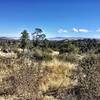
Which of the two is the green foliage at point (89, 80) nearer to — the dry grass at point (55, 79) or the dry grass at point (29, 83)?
the dry grass at point (29, 83)

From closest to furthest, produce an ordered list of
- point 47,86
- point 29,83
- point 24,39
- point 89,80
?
1. point 89,80
2. point 29,83
3. point 47,86
4. point 24,39

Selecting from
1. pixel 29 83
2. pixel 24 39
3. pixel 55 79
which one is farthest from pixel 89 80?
pixel 24 39

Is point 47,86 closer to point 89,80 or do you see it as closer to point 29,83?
point 29,83

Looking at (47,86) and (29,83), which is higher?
(29,83)

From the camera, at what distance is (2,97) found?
952cm

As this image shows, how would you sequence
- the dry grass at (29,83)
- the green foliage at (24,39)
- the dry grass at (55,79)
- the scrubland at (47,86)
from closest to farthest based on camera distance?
the scrubland at (47,86)
the dry grass at (29,83)
the dry grass at (55,79)
the green foliage at (24,39)

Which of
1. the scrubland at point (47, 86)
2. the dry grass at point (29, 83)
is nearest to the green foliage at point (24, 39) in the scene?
the dry grass at point (29, 83)

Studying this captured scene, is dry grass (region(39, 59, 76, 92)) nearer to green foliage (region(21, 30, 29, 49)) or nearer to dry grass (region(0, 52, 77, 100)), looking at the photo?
dry grass (region(0, 52, 77, 100))

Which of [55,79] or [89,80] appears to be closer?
[89,80]

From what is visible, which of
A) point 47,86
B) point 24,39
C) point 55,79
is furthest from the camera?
point 24,39

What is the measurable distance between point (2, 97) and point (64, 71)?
4948 mm

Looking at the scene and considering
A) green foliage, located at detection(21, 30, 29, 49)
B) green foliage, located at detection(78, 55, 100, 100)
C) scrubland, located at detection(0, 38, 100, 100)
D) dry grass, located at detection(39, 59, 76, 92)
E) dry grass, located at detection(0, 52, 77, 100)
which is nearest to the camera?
green foliage, located at detection(78, 55, 100, 100)

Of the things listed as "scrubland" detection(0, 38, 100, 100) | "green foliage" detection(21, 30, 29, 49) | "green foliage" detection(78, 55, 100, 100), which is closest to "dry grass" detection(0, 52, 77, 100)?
"scrubland" detection(0, 38, 100, 100)

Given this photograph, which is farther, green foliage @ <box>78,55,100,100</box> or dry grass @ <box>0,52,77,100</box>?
dry grass @ <box>0,52,77,100</box>
